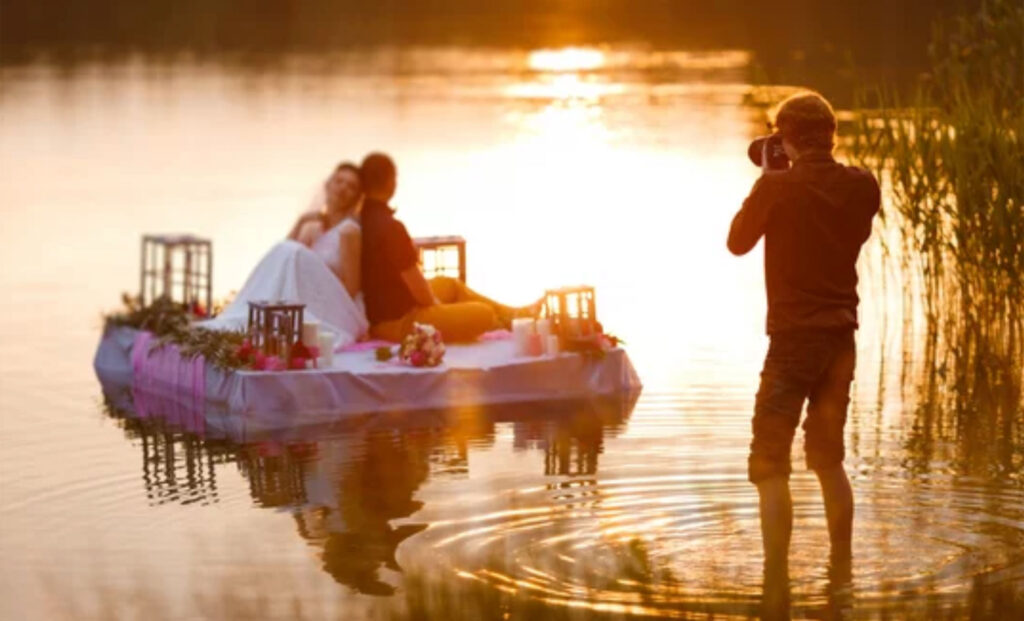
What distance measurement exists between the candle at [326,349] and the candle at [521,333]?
3.42ft

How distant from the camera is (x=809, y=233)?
845 cm

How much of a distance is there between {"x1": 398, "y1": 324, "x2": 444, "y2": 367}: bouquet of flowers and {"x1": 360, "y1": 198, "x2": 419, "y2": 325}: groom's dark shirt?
2.72 feet

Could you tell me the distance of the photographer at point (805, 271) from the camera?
8.45 m

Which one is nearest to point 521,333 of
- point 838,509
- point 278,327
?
point 278,327

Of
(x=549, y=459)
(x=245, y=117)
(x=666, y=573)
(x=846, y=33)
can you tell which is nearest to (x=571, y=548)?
(x=666, y=573)

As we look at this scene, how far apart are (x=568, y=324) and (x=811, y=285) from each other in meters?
5.52

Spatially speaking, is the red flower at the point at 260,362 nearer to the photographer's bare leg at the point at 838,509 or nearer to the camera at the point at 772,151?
the photographer's bare leg at the point at 838,509

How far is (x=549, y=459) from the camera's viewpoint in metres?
11.7

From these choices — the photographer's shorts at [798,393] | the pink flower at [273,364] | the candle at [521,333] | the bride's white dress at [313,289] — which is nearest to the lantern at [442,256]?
the bride's white dress at [313,289]

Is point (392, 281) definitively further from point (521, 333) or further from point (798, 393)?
point (798, 393)

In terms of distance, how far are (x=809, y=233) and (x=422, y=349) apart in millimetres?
5275

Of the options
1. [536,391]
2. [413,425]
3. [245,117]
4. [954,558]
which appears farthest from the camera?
[245,117]

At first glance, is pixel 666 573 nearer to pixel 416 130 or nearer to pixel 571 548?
pixel 571 548

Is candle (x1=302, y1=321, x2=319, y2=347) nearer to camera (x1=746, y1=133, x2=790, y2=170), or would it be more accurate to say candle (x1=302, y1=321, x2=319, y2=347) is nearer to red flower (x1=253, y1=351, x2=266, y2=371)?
red flower (x1=253, y1=351, x2=266, y2=371)
